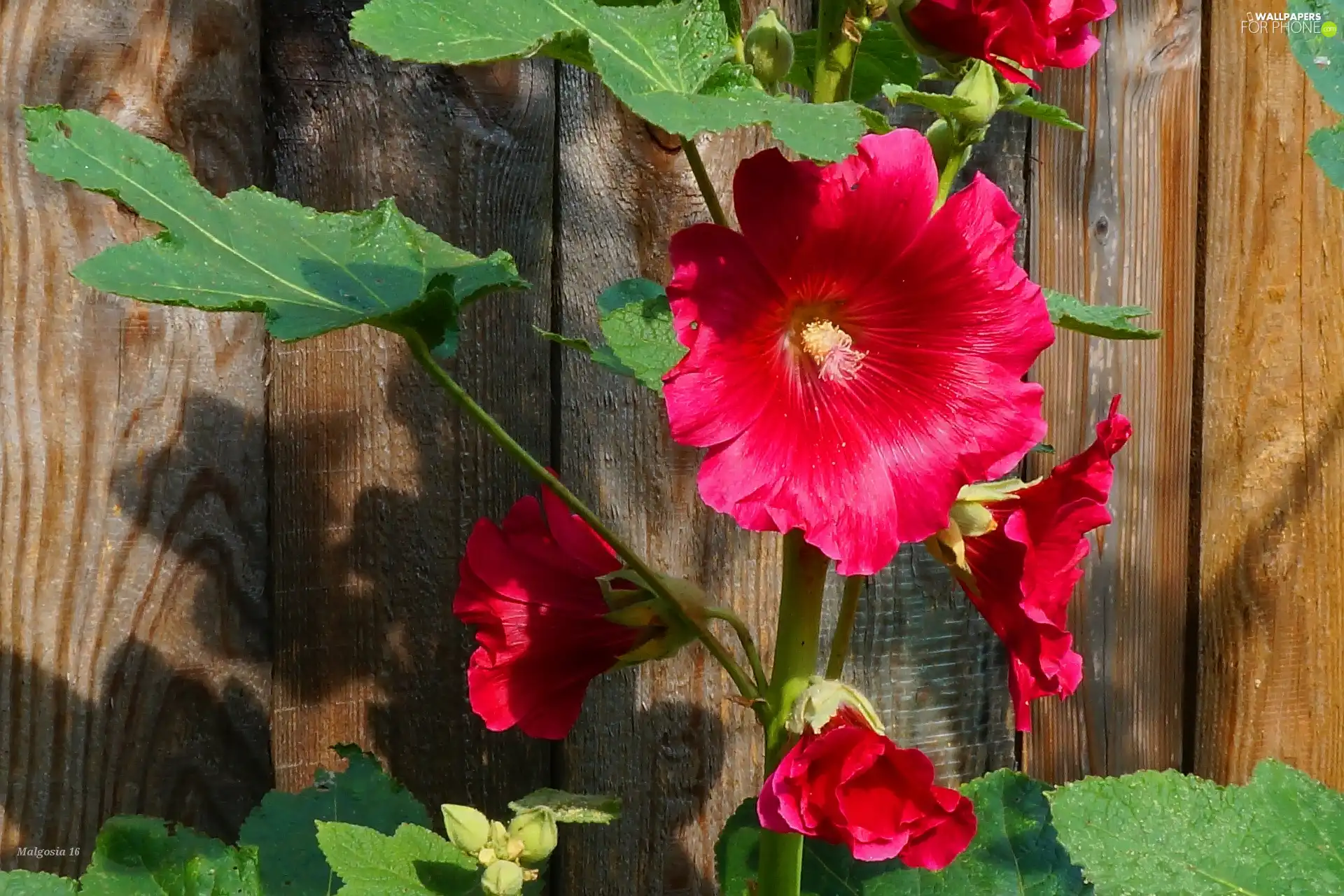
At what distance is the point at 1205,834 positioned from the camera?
2.42ft

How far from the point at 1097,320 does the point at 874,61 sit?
24 cm

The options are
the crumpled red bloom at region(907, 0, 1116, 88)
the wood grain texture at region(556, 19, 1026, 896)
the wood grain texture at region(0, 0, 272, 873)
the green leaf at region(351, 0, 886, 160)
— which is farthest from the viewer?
the wood grain texture at region(556, 19, 1026, 896)

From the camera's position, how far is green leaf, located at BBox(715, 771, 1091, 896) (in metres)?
0.90

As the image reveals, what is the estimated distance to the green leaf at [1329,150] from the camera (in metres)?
0.51

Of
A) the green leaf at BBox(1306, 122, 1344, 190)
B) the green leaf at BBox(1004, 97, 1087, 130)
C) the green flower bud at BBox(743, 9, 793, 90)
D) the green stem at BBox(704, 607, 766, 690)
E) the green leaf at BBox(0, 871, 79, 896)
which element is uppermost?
the green flower bud at BBox(743, 9, 793, 90)

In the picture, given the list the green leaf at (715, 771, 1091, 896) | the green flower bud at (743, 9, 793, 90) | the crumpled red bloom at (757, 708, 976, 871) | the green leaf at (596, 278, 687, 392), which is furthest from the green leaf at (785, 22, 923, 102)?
the green leaf at (715, 771, 1091, 896)

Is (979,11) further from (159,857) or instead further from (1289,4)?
(159,857)

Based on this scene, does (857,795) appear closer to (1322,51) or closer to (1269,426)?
(1322,51)

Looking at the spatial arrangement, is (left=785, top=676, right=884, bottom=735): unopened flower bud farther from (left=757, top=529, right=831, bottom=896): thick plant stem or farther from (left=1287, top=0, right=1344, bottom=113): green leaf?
(left=1287, top=0, right=1344, bottom=113): green leaf

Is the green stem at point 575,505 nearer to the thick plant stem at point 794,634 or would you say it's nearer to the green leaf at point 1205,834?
the thick plant stem at point 794,634

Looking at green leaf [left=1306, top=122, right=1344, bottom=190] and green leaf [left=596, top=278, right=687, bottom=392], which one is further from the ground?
green leaf [left=1306, top=122, right=1344, bottom=190]

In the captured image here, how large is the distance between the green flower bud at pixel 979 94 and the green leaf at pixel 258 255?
30 cm

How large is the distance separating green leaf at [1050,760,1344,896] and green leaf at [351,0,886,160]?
456 mm

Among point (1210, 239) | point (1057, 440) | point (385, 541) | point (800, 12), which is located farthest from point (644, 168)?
point (1210, 239)
